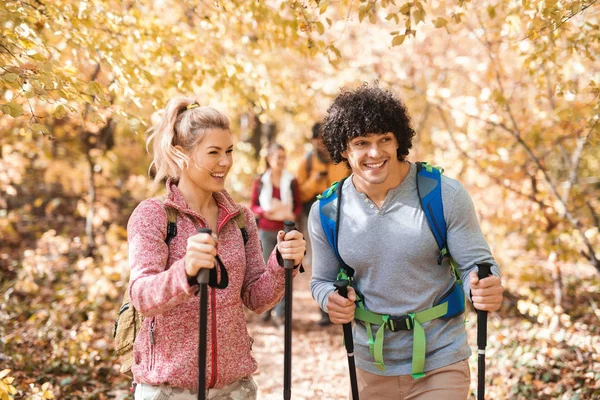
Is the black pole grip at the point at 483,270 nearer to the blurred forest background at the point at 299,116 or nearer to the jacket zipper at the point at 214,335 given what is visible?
the jacket zipper at the point at 214,335

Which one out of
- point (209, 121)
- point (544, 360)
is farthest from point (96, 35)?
point (544, 360)

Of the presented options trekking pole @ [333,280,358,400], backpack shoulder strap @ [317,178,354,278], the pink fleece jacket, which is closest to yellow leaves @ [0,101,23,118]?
the pink fleece jacket

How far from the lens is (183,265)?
2.16 metres

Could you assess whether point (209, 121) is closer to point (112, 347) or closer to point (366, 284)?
point (366, 284)

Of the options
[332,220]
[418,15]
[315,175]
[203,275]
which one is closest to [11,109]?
[203,275]

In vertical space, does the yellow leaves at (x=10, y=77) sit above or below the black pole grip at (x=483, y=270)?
above

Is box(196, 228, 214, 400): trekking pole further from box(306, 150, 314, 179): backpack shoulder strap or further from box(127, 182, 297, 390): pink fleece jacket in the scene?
box(306, 150, 314, 179): backpack shoulder strap

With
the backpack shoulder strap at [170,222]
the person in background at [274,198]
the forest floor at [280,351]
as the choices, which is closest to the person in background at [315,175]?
the person in background at [274,198]

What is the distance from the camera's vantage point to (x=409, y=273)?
9.16 feet

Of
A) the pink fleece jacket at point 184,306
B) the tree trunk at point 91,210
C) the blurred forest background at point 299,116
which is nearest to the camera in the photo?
the pink fleece jacket at point 184,306

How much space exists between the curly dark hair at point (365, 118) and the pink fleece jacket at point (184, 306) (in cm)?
74

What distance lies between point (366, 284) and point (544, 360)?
3.33 m

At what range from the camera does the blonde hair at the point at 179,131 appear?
2719 millimetres

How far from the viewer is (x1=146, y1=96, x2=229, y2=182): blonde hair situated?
272 cm
